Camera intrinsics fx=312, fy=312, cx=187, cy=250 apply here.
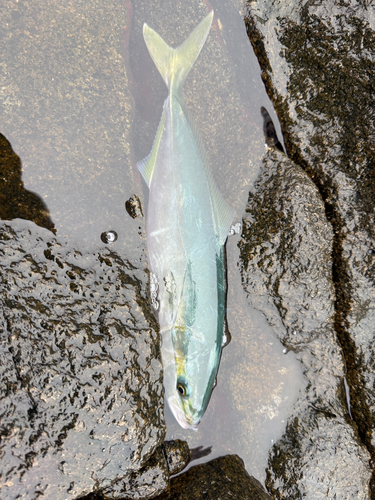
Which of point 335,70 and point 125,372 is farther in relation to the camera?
point 335,70

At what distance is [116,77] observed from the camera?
2539mm

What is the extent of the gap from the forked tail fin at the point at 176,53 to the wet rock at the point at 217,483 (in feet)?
10.00

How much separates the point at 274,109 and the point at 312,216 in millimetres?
1092

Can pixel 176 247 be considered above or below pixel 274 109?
below

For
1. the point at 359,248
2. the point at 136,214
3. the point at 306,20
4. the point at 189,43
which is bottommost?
the point at 359,248

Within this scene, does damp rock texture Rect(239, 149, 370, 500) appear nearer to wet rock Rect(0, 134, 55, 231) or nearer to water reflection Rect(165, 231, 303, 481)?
water reflection Rect(165, 231, 303, 481)

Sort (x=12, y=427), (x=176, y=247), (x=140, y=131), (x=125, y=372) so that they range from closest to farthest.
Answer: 1. (x=12, y=427)
2. (x=125, y=372)
3. (x=176, y=247)
4. (x=140, y=131)

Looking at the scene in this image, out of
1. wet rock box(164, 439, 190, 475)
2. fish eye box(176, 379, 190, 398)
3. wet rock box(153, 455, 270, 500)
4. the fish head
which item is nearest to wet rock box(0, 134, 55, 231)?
the fish head

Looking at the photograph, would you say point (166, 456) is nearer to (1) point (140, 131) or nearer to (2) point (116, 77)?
(1) point (140, 131)

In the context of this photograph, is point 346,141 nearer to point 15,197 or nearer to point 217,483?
point 15,197

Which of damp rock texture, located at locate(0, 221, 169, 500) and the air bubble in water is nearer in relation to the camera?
damp rock texture, located at locate(0, 221, 169, 500)

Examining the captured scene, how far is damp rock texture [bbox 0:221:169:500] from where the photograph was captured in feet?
5.87

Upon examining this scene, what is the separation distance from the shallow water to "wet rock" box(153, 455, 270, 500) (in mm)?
100

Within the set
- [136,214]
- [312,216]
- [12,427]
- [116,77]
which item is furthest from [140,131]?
[12,427]
